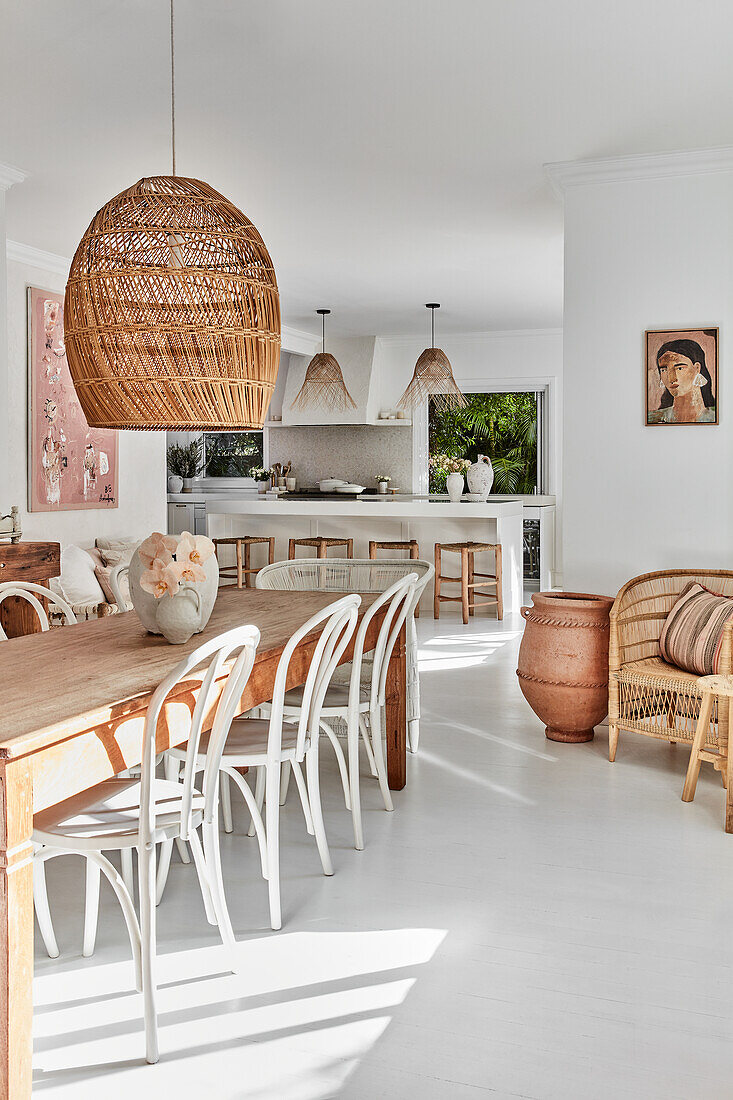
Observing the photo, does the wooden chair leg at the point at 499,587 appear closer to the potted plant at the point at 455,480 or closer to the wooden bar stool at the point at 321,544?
the potted plant at the point at 455,480

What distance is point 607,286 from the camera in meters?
4.49

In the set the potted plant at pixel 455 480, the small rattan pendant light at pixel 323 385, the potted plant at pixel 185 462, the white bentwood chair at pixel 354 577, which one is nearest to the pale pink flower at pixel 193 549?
the white bentwood chair at pixel 354 577

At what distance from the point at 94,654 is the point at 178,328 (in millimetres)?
904

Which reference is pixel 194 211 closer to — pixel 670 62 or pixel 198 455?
pixel 670 62

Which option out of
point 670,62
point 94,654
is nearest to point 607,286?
point 670,62

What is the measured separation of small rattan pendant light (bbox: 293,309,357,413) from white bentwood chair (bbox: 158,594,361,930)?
5.70m

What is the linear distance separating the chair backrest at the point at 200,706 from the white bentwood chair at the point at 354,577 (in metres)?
1.87

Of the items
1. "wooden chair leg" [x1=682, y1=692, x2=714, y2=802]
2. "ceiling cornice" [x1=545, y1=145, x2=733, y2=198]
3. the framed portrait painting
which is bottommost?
"wooden chair leg" [x1=682, y1=692, x2=714, y2=802]

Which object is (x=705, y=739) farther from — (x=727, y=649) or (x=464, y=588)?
(x=464, y=588)

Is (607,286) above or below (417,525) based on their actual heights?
above

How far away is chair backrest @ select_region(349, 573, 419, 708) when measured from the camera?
9.68ft

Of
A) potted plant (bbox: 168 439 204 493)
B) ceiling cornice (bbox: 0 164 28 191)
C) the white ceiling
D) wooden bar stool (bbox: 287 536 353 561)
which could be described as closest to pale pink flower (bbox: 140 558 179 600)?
the white ceiling

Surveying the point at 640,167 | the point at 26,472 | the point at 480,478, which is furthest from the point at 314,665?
the point at 480,478

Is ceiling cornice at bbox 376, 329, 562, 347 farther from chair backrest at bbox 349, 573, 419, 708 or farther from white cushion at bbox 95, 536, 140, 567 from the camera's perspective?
chair backrest at bbox 349, 573, 419, 708
